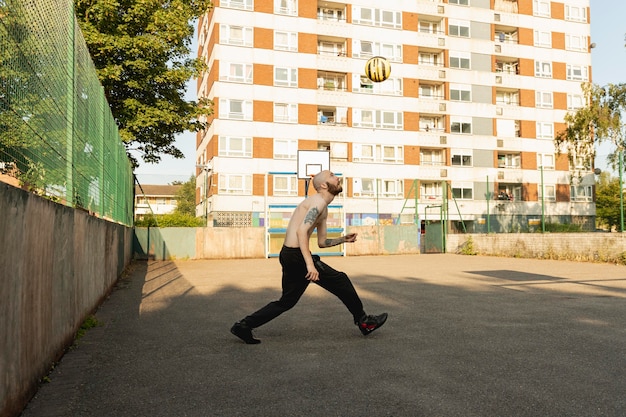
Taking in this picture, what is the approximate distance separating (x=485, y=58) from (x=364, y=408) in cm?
4687

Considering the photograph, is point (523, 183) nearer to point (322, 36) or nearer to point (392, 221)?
point (392, 221)

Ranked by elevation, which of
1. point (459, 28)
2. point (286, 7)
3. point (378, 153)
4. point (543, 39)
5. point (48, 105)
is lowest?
point (48, 105)

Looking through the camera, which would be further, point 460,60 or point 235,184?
point 460,60

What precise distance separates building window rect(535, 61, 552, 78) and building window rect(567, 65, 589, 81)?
2030mm

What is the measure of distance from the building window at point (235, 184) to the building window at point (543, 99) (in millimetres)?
26318

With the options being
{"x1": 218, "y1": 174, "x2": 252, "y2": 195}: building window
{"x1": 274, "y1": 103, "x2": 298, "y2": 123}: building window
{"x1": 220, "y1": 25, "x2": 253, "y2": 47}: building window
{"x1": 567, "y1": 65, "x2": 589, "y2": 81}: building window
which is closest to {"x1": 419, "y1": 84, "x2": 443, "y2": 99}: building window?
{"x1": 274, "y1": 103, "x2": 298, "y2": 123}: building window

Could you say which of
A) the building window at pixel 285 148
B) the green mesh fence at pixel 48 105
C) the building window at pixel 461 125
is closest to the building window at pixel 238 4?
the building window at pixel 285 148

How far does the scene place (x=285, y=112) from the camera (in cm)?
3944

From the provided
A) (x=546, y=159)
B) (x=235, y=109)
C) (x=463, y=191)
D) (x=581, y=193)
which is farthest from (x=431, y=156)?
(x=235, y=109)

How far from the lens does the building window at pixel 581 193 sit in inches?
1848

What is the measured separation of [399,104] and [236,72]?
1295 centimetres

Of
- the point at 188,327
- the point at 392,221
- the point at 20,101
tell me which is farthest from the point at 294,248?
the point at 392,221

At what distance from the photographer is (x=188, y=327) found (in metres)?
6.25

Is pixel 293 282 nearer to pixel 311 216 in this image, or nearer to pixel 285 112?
pixel 311 216
